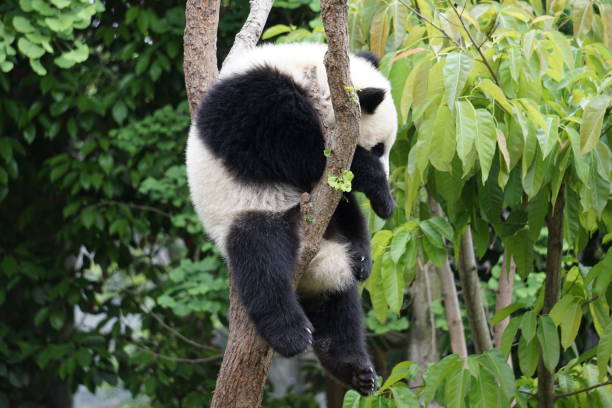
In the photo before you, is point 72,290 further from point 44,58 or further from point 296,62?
point 296,62

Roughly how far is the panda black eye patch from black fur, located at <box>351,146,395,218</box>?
6.0 inches

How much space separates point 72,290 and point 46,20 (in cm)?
179

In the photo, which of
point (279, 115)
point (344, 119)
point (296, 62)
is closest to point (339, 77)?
point (344, 119)

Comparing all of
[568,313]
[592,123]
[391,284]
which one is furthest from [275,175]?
[568,313]

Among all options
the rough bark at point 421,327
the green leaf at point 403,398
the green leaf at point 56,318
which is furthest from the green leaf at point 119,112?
the green leaf at point 403,398

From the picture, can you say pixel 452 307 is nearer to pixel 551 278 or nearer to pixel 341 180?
pixel 551 278

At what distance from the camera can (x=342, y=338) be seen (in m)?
2.90

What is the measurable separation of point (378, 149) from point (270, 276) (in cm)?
70

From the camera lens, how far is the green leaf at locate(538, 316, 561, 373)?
273cm

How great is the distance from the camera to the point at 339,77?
84.5 inches

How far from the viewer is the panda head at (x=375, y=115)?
2764mm

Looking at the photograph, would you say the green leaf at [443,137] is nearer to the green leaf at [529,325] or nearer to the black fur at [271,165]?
the black fur at [271,165]

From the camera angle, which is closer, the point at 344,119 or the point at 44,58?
the point at 344,119

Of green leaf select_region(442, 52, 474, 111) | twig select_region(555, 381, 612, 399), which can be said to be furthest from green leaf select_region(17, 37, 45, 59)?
twig select_region(555, 381, 612, 399)
